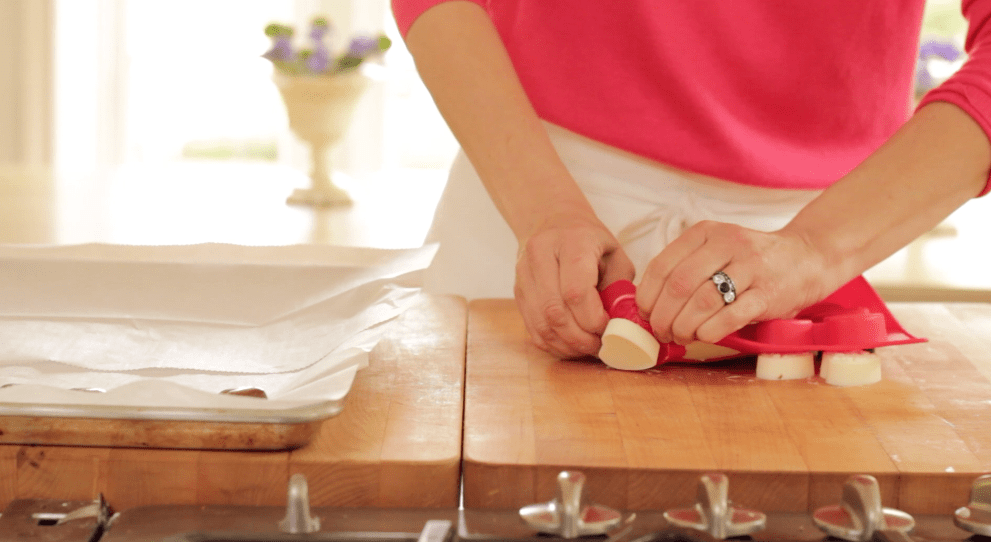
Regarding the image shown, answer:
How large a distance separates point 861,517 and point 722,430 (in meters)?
0.15

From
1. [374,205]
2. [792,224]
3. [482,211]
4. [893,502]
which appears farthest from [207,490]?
[374,205]

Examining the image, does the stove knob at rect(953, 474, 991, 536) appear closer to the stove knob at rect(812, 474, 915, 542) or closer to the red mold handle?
the stove knob at rect(812, 474, 915, 542)

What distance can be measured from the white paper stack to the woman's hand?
10cm

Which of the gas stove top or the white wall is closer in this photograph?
the gas stove top

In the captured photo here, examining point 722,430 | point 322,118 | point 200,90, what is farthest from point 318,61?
point 722,430

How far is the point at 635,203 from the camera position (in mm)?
1046

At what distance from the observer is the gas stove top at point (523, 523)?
1.51 feet

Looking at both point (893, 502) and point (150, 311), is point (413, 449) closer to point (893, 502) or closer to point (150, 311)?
point (893, 502)

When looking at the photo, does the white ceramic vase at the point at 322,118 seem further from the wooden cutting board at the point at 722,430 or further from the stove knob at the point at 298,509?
the stove knob at the point at 298,509

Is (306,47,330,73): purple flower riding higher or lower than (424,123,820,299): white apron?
higher

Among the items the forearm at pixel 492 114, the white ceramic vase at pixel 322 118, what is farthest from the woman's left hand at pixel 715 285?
the white ceramic vase at pixel 322 118

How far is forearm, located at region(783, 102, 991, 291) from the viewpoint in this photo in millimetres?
757

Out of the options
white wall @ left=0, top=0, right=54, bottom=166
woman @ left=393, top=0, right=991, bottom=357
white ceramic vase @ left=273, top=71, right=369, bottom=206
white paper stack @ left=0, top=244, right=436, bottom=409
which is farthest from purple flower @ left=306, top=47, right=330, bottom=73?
white paper stack @ left=0, top=244, right=436, bottom=409

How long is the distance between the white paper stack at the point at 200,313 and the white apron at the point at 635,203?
0.76ft
